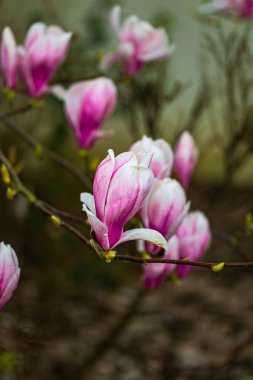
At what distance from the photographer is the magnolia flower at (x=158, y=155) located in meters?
0.74

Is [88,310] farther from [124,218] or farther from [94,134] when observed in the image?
[124,218]

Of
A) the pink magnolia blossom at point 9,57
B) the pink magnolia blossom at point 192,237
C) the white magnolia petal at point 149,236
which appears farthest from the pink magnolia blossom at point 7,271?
the pink magnolia blossom at point 9,57

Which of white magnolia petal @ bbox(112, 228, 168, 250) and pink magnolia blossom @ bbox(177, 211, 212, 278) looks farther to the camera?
pink magnolia blossom @ bbox(177, 211, 212, 278)

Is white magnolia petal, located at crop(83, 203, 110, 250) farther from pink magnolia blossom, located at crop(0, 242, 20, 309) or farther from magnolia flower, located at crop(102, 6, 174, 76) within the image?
magnolia flower, located at crop(102, 6, 174, 76)

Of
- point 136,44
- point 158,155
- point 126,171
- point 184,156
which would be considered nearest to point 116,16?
point 136,44

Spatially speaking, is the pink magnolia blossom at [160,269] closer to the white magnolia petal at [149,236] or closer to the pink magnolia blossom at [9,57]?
the white magnolia petal at [149,236]

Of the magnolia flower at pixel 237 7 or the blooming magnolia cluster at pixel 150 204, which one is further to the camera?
the magnolia flower at pixel 237 7

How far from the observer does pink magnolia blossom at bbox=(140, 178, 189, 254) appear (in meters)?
0.73

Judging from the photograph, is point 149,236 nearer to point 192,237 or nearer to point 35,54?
point 192,237

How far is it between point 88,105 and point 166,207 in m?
0.29

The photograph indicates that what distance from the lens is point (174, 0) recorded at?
3623 mm

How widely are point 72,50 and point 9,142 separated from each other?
0.42m

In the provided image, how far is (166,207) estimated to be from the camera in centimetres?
73

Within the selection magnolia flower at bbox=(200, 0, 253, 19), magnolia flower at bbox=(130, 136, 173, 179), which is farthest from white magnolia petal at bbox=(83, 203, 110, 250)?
magnolia flower at bbox=(200, 0, 253, 19)
